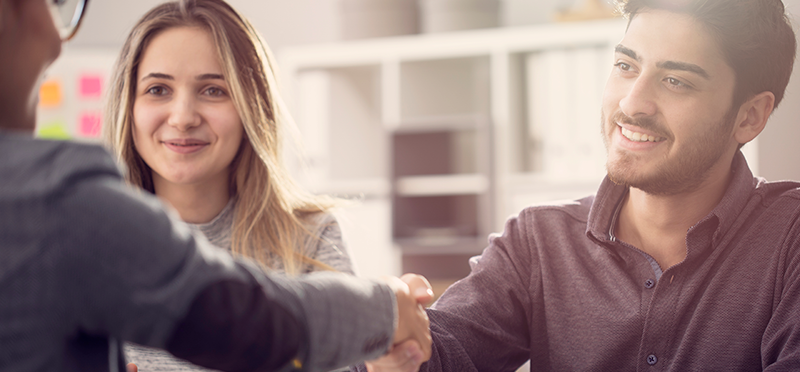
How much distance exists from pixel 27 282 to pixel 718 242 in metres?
1.02

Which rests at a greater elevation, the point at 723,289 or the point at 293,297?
the point at 293,297

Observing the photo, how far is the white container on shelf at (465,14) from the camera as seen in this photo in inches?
147

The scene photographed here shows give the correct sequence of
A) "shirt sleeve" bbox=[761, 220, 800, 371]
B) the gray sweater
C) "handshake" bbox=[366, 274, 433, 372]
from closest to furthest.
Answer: the gray sweater, "handshake" bbox=[366, 274, 433, 372], "shirt sleeve" bbox=[761, 220, 800, 371]

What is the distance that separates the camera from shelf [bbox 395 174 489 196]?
360 cm

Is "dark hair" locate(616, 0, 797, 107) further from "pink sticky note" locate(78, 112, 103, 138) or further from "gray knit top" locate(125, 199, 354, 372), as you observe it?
"pink sticky note" locate(78, 112, 103, 138)

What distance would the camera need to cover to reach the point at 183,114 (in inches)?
53.4

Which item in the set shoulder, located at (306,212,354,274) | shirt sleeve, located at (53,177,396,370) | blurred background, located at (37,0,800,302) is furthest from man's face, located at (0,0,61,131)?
blurred background, located at (37,0,800,302)

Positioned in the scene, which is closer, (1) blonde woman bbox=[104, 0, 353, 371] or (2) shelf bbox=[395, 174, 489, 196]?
(1) blonde woman bbox=[104, 0, 353, 371]

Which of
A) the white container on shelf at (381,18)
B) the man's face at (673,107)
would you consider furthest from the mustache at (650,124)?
the white container on shelf at (381,18)

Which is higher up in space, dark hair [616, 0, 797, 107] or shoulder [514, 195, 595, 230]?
dark hair [616, 0, 797, 107]

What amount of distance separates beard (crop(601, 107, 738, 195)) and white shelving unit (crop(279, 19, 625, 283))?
2.23m

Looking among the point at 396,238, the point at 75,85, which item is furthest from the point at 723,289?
the point at 75,85

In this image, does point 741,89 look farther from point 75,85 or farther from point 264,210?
point 75,85

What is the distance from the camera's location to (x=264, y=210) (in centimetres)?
144
